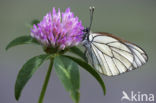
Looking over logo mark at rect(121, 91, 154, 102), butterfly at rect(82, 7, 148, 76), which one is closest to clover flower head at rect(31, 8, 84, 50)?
butterfly at rect(82, 7, 148, 76)

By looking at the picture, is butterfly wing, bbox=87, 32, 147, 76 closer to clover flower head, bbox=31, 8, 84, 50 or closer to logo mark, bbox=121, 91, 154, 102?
clover flower head, bbox=31, 8, 84, 50

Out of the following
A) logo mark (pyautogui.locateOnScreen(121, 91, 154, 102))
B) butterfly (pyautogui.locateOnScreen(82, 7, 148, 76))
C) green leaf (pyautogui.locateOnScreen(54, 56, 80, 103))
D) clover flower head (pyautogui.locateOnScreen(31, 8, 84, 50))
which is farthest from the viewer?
logo mark (pyautogui.locateOnScreen(121, 91, 154, 102))

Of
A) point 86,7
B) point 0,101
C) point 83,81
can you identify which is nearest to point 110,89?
point 83,81

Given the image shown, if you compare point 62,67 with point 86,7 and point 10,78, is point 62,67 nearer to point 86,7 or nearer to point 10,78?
point 10,78

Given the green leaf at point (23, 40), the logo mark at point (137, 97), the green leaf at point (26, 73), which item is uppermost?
the green leaf at point (23, 40)

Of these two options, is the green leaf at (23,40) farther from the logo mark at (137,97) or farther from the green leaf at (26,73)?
the logo mark at (137,97)

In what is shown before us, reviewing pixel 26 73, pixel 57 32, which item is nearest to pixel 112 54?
pixel 57 32

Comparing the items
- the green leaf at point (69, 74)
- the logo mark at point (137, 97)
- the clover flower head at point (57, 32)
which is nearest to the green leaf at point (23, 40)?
the clover flower head at point (57, 32)
